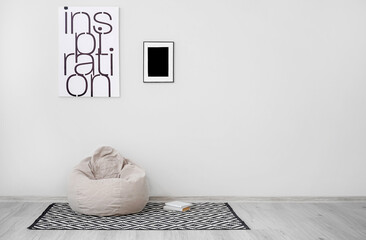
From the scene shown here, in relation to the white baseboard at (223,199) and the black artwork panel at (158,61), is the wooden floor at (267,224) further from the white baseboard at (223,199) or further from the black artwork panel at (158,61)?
the black artwork panel at (158,61)

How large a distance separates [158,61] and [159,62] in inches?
0.6

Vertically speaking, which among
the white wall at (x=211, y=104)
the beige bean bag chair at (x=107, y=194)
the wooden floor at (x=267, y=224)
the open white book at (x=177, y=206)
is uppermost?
the white wall at (x=211, y=104)

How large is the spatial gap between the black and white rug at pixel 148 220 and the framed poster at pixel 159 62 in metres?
1.32

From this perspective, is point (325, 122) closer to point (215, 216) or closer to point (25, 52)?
point (215, 216)

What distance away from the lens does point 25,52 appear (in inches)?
178

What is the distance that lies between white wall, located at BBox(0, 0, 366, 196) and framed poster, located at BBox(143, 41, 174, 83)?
7 cm

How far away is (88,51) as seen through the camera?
14.8 feet

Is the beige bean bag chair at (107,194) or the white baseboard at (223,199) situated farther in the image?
the white baseboard at (223,199)

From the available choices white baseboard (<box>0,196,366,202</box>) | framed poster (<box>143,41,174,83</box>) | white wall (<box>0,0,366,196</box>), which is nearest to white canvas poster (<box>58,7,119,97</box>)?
white wall (<box>0,0,366,196</box>)

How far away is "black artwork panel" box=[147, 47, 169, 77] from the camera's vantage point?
4543mm

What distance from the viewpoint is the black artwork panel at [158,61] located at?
4.54 m

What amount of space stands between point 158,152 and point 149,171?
22 centimetres

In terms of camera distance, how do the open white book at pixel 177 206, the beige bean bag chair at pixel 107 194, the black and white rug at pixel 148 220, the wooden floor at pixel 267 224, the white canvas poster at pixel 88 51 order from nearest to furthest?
1. the wooden floor at pixel 267 224
2. the black and white rug at pixel 148 220
3. the beige bean bag chair at pixel 107 194
4. the open white book at pixel 177 206
5. the white canvas poster at pixel 88 51

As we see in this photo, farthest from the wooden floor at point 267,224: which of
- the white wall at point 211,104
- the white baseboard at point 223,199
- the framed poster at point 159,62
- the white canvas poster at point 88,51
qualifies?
the framed poster at point 159,62
